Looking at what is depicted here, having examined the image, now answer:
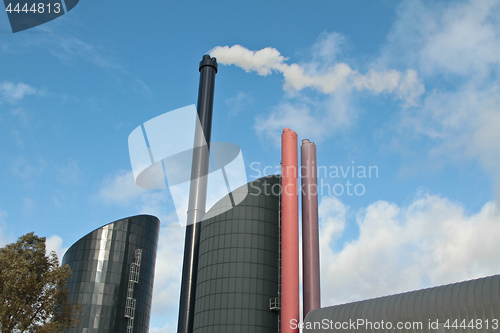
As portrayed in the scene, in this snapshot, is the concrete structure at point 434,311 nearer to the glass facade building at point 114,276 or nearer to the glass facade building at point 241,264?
the glass facade building at point 241,264

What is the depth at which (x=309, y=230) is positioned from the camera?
48406 millimetres

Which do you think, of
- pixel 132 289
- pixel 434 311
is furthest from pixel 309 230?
pixel 132 289

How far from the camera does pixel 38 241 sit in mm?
31109

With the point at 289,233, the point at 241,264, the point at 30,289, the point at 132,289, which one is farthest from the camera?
the point at 132,289

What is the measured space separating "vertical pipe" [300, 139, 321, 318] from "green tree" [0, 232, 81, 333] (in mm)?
23425

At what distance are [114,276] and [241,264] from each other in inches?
1046

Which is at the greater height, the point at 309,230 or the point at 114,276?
the point at 309,230

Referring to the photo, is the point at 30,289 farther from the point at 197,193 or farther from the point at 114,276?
the point at 114,276

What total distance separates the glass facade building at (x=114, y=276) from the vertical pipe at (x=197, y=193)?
41.9ft

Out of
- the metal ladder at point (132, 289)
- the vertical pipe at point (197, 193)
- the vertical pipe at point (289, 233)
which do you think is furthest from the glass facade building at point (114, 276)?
the vertical pipe at point (289, 233)

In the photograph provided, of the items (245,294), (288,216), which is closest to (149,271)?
(245,294)

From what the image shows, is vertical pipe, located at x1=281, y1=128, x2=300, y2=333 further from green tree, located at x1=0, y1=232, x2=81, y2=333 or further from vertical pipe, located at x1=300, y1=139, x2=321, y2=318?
green tree, located at x1=0, y1=232, x2=81, y2=333

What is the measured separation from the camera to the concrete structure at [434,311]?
2727 cm

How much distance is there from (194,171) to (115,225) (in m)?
15.8
